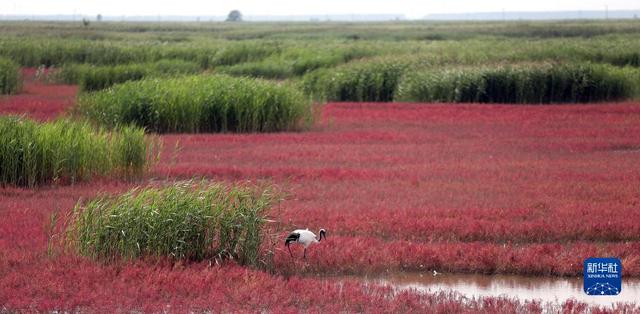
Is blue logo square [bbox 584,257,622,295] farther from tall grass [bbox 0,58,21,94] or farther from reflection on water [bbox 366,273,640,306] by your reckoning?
tall grass [bbox 0,58,21,94]

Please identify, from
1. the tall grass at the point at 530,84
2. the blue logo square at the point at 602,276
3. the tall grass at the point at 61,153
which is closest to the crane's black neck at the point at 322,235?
the blue logo square at the point at 602,276

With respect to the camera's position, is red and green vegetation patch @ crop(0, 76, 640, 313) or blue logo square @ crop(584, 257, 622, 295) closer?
red and green vegetation patch @ crop(0, 76, 640, 313)

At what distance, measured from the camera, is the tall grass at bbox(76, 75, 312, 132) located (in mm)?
25016

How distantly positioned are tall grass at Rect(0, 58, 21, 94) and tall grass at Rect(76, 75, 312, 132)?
12812 mm

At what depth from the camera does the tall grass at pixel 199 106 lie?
985 inches

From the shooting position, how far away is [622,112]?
29.7 meters

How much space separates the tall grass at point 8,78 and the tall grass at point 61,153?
21331 millimetres

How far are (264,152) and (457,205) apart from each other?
22.5 ft

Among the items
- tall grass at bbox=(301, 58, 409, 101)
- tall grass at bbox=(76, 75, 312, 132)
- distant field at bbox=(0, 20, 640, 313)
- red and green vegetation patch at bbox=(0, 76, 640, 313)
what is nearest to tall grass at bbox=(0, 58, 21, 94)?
distant field at bbox=(0, 20, 640, 313)

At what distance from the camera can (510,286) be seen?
11023 millimetres

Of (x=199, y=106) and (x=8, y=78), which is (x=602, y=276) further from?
(x=8, y=78)

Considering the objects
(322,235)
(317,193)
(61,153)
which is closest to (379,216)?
(322,235)

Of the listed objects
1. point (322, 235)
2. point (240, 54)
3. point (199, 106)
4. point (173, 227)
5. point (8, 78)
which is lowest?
point (322, 235)

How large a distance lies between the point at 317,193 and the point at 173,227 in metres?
5.65
